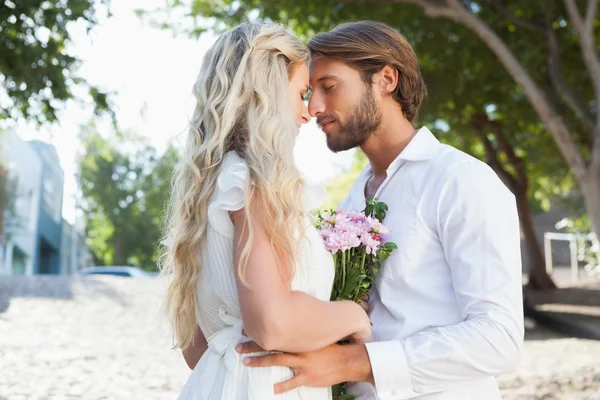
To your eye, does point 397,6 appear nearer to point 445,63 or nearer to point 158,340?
point 445,63

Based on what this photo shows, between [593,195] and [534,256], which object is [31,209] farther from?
[593,195]

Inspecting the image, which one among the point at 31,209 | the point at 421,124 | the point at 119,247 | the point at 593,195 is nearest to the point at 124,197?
the point at 119,247

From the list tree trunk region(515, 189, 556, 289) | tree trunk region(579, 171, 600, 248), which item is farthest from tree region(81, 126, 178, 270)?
tree trunk region(579, 171, 600, 248)

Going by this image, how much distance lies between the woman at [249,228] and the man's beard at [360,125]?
0.54 metres

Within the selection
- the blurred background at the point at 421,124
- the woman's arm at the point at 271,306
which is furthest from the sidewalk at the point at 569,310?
the woman's arm at the point at 271,306

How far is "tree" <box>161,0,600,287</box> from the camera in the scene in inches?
468

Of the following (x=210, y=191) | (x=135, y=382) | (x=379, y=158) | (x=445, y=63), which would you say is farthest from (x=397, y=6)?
(x=210, y=191)

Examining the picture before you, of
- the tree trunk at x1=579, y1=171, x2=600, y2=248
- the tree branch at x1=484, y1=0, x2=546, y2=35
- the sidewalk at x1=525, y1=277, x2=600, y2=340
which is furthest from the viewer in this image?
the sidewalk at x1=525, y1=277, x2=600, y2=340

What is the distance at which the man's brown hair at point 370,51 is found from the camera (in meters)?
3.07

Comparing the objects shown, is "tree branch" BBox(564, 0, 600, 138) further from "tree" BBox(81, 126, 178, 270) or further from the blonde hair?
"tree" BBox(81, 126, 178, 270)

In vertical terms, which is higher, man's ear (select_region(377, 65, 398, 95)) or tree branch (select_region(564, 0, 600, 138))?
tree branch (select_region(564, 0, 600, 138))

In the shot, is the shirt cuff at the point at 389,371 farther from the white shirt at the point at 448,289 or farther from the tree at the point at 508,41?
the tree at the point at 508,41

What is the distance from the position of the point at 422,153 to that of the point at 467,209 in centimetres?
44

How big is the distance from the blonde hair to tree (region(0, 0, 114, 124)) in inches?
222
